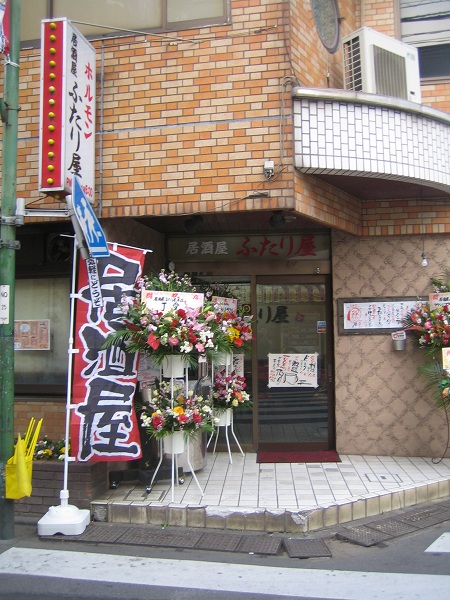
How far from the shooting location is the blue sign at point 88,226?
544 centimetres

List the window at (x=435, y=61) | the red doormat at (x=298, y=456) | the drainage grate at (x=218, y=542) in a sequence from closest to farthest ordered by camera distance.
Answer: the drainage grate at (x=218, y=542) < the red doormat at (x=298, y=456) < the window at (x=435, y=61)

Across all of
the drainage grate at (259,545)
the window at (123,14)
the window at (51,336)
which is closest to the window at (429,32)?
the window at (123,14)

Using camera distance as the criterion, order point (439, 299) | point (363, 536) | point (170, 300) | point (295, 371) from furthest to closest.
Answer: point (295, 371)
point (439, 299)
point (170, 300)
point (363, 536)

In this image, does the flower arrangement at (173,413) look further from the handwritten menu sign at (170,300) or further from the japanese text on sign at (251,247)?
the japanese text on sign at (251,247)

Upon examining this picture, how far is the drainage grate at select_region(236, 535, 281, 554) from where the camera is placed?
16.7 feet

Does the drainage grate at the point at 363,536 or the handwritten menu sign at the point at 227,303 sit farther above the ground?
the handwritten menu sign at the point at 227,303

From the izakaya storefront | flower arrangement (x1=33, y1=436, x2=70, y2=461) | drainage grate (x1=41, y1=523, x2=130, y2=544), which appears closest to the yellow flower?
the izakaya storefront

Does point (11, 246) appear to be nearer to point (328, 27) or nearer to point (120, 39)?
point (120, 39)

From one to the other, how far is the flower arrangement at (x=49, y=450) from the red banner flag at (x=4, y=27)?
13.8 ft

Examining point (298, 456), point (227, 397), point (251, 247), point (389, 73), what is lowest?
point (298, 456)

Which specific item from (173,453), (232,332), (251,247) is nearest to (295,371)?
(232,332)

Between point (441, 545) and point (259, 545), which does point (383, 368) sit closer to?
Answer: point (441, 545)

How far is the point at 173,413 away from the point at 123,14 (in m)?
4.83

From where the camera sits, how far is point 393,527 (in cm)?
561
